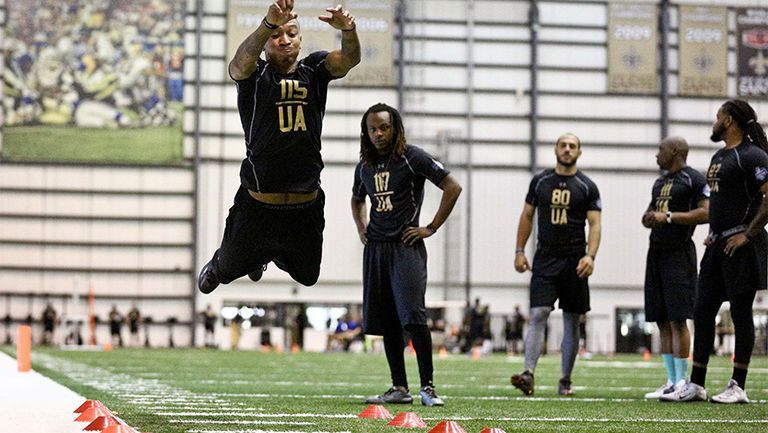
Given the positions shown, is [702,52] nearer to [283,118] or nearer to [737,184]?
[737,184]

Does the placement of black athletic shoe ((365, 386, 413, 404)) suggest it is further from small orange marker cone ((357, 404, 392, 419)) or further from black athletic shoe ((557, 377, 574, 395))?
black athletic shoe ((557, 377, 574, 395))

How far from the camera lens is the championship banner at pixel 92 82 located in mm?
34719

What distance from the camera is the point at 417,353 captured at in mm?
8141

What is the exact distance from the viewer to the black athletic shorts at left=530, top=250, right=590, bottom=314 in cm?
955

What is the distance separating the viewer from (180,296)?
35.1 metres

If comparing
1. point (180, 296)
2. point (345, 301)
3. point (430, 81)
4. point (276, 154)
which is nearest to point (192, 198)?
point (180, 296)

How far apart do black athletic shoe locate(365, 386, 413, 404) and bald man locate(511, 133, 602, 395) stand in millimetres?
1630

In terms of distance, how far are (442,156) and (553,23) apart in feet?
16.2

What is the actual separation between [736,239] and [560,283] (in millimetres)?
1683

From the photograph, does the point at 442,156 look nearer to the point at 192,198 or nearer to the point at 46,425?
the point at 192,198

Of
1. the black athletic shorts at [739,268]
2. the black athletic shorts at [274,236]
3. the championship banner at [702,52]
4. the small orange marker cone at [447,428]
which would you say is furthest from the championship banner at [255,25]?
the small orange marker cone at [447,428]

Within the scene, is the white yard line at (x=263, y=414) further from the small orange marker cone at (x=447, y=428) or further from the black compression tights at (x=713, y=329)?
the black compression tights at (x=713, y=329)

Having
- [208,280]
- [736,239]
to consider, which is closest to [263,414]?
[208,280]

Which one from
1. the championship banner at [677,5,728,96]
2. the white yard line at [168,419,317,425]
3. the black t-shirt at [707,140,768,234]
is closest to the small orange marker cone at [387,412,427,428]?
the white yard line at [168,419,317,425]
